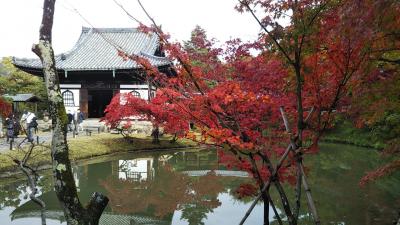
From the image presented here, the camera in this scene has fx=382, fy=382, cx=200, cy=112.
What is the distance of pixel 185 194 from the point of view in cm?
1233

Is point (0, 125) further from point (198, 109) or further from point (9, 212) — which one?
point (198, 109)

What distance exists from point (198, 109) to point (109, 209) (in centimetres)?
526

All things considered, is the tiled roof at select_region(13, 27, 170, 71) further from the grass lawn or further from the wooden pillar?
the grass lawn

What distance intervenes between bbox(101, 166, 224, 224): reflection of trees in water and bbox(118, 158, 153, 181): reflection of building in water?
0.49 m

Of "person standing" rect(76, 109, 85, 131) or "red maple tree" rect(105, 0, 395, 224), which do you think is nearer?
"red maple tree" rect(105, 0, 395, 224)

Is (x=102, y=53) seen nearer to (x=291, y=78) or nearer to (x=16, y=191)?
(x=16, y=191)

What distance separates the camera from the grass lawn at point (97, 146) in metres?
15.1

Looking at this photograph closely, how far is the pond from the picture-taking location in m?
9.73

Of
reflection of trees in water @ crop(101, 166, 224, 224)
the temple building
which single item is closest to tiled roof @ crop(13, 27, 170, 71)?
the temple building

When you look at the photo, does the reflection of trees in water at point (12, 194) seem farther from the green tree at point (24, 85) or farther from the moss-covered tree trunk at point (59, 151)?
the green tree at point (24, 85)

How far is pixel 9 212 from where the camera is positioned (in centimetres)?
1014

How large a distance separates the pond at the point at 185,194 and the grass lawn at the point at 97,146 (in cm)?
98

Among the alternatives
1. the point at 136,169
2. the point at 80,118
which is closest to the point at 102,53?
the point at 80,118

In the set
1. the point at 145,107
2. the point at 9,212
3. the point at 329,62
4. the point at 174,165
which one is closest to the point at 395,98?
the point at 329,62
